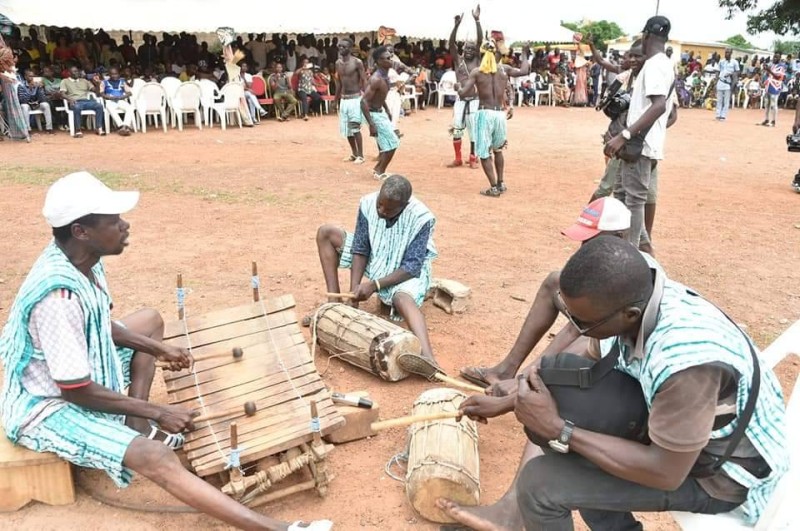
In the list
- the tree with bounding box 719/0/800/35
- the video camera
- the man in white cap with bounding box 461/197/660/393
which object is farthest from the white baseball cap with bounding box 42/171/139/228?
the tree with bounding box 719/0/800/35

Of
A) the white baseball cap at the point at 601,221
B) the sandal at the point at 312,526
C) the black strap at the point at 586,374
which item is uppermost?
the white baseball cap at the point at 601,221

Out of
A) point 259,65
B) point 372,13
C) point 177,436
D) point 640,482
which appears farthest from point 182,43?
point 640,482

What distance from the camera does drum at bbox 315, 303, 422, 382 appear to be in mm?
3961

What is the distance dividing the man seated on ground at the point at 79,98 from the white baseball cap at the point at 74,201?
11.6 metres

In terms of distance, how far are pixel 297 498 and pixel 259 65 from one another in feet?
54.2

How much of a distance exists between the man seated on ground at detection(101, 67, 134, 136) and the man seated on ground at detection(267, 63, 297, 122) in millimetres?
3627

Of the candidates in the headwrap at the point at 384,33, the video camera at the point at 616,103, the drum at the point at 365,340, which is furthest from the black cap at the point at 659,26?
the headwrap at the point at 384,33

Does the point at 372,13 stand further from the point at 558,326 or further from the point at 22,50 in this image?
the point at 558,326

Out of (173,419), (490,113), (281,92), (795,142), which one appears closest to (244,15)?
(281,92)

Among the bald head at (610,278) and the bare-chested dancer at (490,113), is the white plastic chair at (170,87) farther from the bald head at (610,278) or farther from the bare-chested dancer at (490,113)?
the bald head at (610,278)

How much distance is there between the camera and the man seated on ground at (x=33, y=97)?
41.3 ft

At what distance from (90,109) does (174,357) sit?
39.5 feet

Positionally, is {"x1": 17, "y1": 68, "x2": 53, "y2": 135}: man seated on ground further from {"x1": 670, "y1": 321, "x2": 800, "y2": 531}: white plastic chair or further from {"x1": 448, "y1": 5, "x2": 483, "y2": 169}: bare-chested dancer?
{"x1": 670, "y1": 321, "x2": 800, "y2": 531}: white plastic chair

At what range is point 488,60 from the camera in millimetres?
8703
